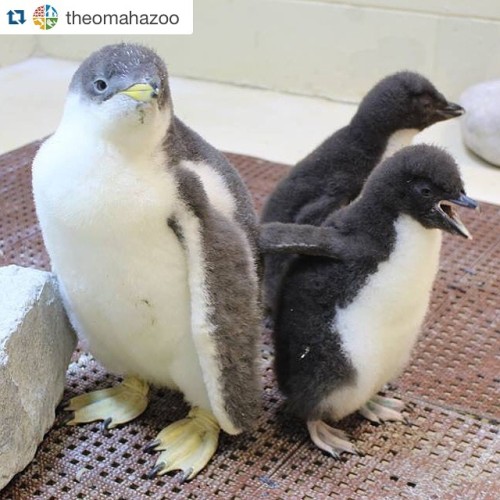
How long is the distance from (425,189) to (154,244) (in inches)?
15.2

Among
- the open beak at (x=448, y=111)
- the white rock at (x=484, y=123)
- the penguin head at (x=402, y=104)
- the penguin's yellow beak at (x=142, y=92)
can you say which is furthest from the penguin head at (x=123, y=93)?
the white rock at (x=484, y=123)

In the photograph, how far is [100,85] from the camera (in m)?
1.21

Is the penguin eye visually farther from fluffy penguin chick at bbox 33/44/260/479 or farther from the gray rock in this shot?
the gray rock

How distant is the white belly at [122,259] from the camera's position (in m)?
1.22

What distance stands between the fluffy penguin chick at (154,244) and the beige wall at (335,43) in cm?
179

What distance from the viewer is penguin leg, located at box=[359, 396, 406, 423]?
151 cm

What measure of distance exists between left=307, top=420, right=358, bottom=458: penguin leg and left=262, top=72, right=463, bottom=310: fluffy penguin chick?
10.6 inches

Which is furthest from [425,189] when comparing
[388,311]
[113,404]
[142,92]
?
[113,404]

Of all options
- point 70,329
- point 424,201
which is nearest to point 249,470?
point 70,329

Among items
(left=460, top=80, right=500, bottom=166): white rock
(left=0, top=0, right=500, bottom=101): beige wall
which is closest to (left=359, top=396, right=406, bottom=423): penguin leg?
(left=460, top=80, right=500, bottom=166): white rock

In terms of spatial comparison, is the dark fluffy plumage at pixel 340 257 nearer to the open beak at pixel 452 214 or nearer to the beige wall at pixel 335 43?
the open beak at pixel 452 214

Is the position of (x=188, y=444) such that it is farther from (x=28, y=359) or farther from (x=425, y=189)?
(x=425, y=189)

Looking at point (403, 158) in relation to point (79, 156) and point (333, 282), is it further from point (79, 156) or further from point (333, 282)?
point (79, 156)

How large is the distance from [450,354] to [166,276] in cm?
65
